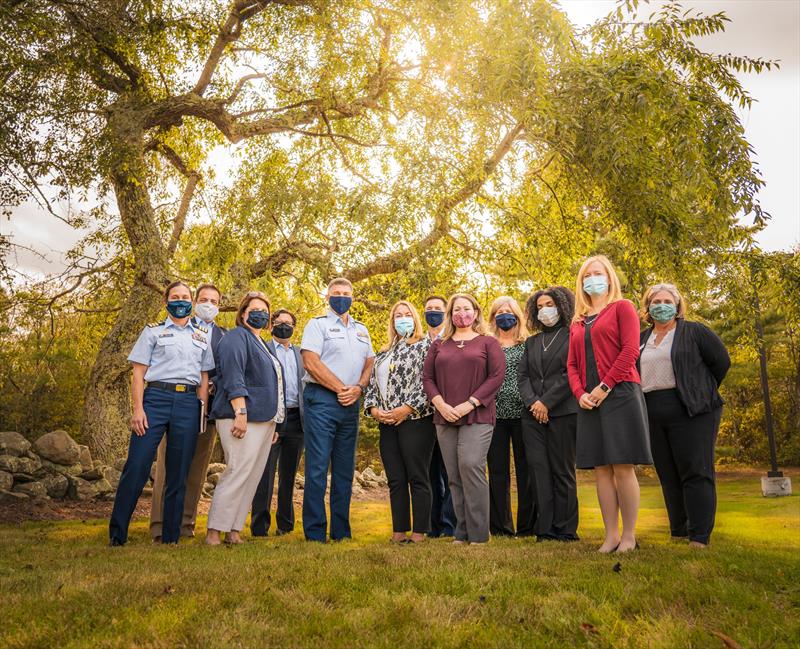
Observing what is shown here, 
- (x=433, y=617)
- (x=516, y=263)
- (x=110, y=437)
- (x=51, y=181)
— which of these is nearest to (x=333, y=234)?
(x=516, y=263)

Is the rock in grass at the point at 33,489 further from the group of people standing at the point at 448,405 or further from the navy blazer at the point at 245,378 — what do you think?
the navy blazer at the point at 245,378

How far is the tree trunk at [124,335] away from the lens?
41.3ft

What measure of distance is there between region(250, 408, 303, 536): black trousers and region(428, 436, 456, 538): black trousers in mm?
1542

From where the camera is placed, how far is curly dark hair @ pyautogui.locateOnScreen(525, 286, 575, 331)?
625cm

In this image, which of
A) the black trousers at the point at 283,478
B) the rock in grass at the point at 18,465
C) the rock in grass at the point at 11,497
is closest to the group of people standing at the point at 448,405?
the black trousers at the point at 283,478

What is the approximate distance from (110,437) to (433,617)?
11.5 metres

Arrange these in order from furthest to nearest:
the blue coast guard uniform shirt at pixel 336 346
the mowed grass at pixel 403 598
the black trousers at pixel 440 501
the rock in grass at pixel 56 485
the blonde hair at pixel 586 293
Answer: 1. the rock in grass at pixel 56 485
2. the black trousers at pixel 440 501
3. the blue coast guard uniform shirt at pixel 336 346
4. the blonde hair at pixel 586 293
5. the mowed grass at pixel 403 598

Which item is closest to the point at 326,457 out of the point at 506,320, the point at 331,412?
the point at 331,412

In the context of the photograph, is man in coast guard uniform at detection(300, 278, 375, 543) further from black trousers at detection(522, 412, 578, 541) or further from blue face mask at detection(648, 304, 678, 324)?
blue face mask at detection(648, 304, 678, 324)

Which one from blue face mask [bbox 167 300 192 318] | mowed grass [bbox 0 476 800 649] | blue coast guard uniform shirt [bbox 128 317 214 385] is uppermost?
blue face mask [bbox 167 300 192 318]

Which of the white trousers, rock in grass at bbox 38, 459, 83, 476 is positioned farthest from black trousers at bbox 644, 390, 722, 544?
rock in grass at bbox 38, 459, 83, 476

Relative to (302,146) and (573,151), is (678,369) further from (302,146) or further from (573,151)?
(302,146)

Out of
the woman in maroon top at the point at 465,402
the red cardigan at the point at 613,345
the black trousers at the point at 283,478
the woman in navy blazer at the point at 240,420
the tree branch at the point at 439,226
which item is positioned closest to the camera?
the red cardigan at the point at 613,345

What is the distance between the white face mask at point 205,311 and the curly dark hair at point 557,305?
10.1 feet
